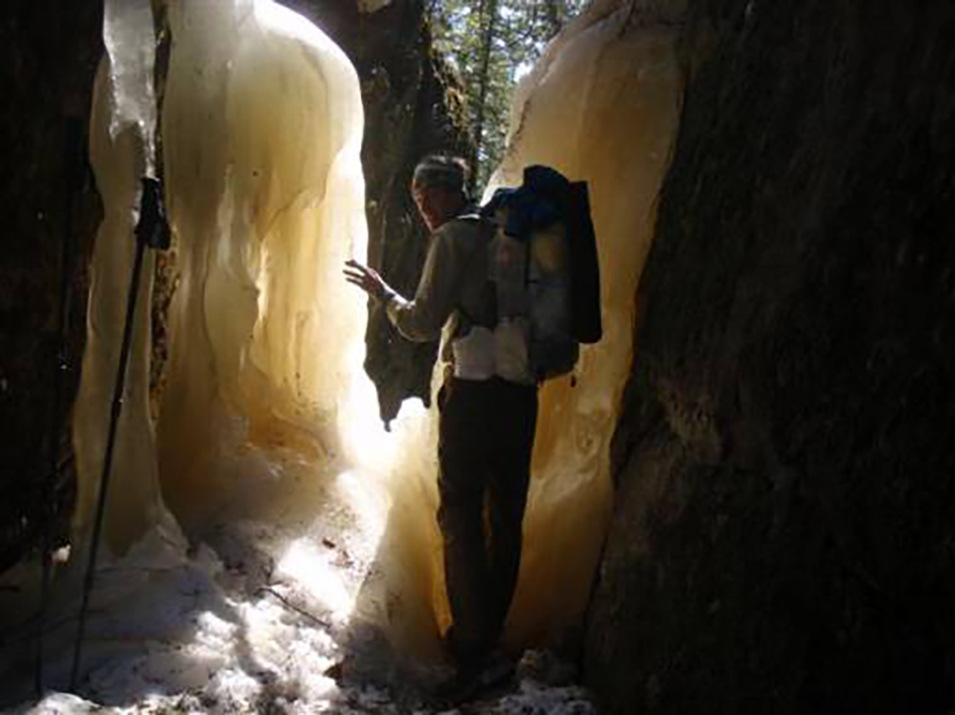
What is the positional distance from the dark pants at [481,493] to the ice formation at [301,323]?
316mm

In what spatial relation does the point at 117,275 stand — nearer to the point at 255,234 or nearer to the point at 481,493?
the point at 255,234

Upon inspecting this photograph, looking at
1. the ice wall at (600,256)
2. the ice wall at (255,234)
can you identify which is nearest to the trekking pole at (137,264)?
the ice wall at (255,234)

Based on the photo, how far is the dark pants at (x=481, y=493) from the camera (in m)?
4.75

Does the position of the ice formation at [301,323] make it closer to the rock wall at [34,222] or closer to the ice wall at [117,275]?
the ice wall at [117,275]

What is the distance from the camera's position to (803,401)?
296 centimetres

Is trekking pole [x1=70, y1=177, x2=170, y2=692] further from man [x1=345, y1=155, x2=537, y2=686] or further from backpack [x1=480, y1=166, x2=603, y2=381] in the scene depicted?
backpack [x1=480, y1=166, x2=603, y2=381]

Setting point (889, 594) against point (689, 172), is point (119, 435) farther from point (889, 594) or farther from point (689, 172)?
point (889, 594)

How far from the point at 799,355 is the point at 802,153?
2.43ft

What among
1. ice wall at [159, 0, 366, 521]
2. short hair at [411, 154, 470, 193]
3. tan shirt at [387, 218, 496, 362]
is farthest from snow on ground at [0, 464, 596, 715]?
short hair at [411, 154, 470, 193]

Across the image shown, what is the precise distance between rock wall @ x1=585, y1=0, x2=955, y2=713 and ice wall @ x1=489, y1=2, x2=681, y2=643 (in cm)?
53

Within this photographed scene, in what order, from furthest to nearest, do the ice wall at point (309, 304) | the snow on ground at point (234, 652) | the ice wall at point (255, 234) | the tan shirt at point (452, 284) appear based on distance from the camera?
the ice wall at point (255, 234) → the ice wall at point (309, 304) → the tan shirt at point (452, 284) → the snow on ground at point (234, 652)

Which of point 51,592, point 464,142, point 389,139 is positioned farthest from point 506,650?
point 464,142

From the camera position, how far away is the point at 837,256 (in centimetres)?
290

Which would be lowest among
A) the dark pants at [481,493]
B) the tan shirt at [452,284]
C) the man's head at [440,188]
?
the dark pants at [481,493]
